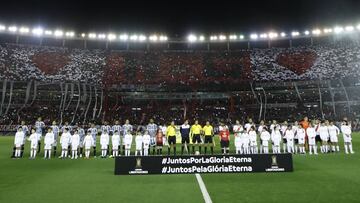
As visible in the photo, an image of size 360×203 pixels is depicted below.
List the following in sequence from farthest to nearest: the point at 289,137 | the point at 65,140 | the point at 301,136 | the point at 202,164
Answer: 1. the point at 301,136
2. the point at 289,137
3. the point at 65,140
4. the point at 202,164

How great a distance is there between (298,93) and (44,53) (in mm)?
45517

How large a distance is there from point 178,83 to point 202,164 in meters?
39.5

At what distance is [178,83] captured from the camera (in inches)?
2014

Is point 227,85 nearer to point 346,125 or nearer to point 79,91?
point 79,91

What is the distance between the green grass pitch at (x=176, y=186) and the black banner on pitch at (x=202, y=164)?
0.39 metres

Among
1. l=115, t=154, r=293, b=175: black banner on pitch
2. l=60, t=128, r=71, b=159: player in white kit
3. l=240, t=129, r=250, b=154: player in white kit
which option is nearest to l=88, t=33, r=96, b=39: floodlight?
l=60, t=128, r=71, b=159: player in white kit

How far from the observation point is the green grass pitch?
8.28 meters

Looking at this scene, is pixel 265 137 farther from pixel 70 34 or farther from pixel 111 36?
pixel 70 34

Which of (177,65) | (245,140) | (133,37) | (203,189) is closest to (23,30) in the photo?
(133,37)

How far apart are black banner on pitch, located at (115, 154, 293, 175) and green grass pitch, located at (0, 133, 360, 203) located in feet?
1.27

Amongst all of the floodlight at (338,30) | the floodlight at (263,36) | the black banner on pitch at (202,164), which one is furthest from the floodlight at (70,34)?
the black banner on pitch at (202,164)

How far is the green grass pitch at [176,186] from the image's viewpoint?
828cm

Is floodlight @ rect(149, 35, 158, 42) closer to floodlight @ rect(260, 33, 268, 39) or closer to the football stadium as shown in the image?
the football stadium

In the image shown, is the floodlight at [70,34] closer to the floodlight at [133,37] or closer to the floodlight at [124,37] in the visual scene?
the floodlight at [124,37]
